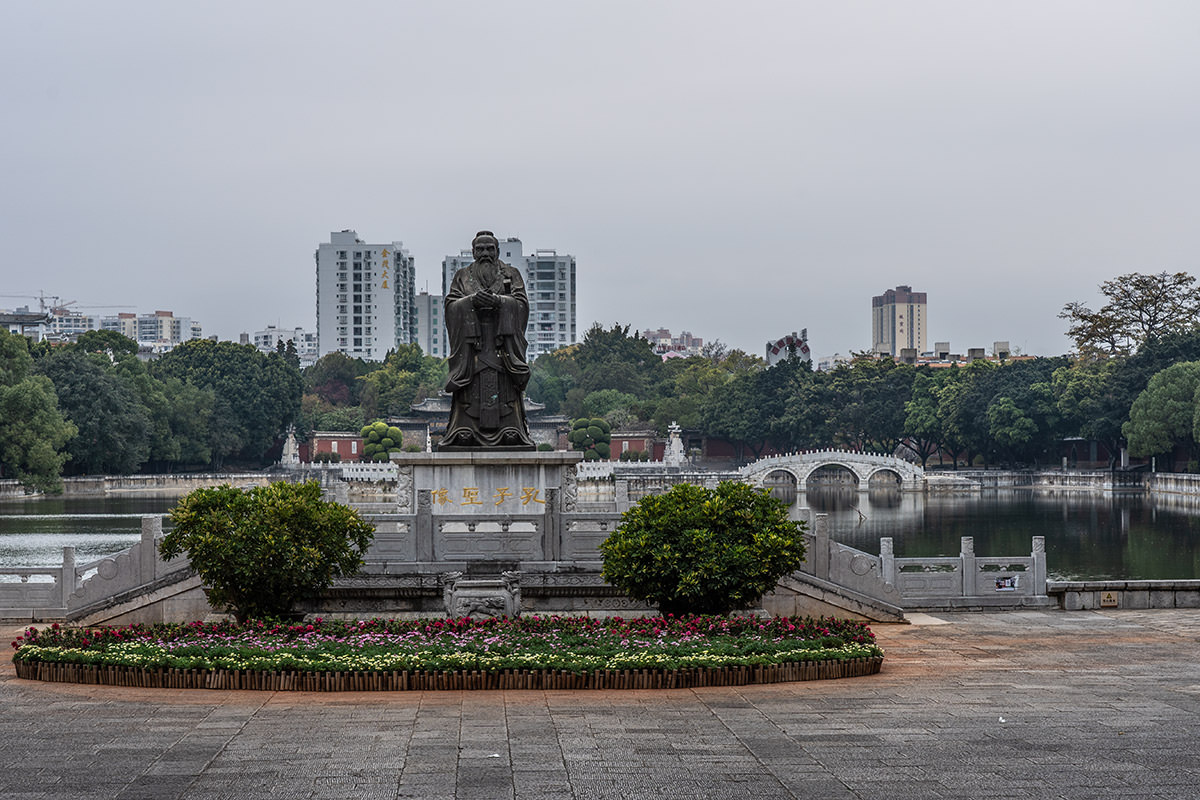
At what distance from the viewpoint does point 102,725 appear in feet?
32.1

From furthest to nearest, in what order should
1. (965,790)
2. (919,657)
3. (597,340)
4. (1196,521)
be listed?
(597,340)
(1196,521)
(919,657)
(965,790)

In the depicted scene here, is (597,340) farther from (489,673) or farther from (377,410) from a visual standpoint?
(489,673)

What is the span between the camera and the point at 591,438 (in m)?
84.8

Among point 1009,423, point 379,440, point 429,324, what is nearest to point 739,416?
point 1009,423

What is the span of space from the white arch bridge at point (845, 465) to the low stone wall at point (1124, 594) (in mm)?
54422

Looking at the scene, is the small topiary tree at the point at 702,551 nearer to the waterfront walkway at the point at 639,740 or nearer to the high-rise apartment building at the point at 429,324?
the waterfront walkway at the point at 639,740

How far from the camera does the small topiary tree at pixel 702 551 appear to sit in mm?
13508

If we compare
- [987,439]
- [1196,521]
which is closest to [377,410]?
[987,439]

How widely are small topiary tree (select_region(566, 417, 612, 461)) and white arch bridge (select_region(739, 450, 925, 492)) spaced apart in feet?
44.8

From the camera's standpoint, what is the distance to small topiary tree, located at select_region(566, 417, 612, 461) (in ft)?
276

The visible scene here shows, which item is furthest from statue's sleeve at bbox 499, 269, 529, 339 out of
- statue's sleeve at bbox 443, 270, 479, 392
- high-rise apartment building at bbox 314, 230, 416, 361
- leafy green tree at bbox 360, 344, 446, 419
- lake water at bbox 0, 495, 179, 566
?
high-rise apartment building at bbox 314, 230, 416, 361

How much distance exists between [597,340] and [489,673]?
359 feet

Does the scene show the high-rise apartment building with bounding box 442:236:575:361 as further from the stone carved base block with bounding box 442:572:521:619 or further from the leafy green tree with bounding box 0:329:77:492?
the stone carved base block with bounding box 442:572:521:619

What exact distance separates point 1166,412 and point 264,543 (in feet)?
178
